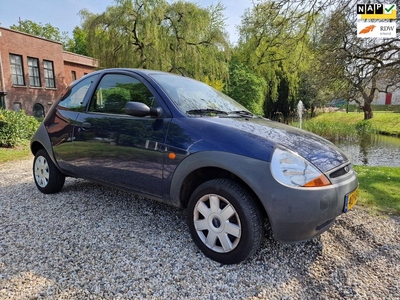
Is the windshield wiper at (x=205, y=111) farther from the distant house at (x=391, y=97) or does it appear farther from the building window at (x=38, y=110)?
the building window at (x=38, y=110)

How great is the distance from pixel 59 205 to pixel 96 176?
0.81 metres

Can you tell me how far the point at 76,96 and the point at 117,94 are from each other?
781 mm

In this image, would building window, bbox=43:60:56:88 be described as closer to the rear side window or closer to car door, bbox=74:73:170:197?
the rear side window

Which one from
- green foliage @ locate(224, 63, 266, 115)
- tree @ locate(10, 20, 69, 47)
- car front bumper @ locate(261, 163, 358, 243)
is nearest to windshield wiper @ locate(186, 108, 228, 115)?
car front bumper @ locate(261, 163, 358, 243)

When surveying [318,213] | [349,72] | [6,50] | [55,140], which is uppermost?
[6,50]

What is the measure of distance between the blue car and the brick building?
16222 millimetres

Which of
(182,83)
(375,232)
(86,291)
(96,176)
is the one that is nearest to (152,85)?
(182,83)

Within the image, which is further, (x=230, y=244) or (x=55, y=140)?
(x=55, y=140)

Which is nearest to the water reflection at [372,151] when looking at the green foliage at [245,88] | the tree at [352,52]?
the tree at [352,52]

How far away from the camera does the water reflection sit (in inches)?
404

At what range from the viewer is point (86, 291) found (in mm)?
1992

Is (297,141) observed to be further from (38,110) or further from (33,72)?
(33,72)

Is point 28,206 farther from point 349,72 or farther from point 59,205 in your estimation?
point 349,72

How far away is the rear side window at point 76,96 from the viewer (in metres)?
3.46
